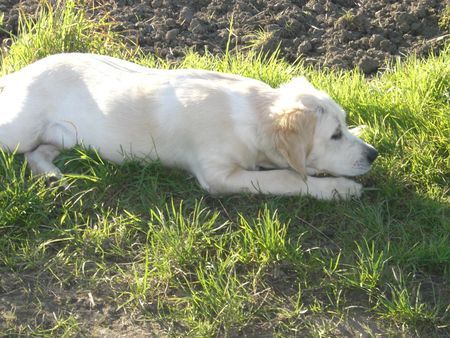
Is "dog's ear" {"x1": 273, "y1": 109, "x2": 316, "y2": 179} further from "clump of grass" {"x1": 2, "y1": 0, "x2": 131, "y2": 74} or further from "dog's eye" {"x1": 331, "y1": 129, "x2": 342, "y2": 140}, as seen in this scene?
"clump of grass" {"x1": 2, "y1": 0, "x2": 131, "y2": 74}

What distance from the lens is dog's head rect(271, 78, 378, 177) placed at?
4.75 meters

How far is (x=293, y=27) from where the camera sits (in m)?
6.85

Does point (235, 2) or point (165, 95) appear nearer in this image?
point (165, 95)

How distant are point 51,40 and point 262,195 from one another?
243 cm

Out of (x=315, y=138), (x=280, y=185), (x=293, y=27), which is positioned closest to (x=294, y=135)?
(x=315, y=138)

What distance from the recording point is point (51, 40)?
6.32m

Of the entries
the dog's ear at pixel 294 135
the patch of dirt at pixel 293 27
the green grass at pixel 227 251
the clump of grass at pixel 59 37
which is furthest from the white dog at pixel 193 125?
the patch of dirt at pixel 293 27

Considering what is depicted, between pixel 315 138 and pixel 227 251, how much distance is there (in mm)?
919

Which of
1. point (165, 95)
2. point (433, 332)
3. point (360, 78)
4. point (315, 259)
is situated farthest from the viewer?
point (360, 78)

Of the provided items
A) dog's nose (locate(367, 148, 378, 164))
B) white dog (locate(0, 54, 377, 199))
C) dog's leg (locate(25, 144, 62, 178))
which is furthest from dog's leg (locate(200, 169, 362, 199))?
dog's leg (locate(25, 144, 62, 178))

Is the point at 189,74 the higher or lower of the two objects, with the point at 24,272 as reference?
higher

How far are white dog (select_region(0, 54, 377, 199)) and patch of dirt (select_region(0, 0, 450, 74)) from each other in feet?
4.85

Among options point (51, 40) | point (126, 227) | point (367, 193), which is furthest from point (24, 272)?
point (51, 40)

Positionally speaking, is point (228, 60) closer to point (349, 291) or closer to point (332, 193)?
point (332, 193)
